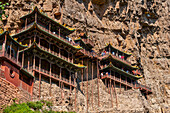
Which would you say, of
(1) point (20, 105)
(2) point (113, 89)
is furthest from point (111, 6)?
(1) point (20, 105)

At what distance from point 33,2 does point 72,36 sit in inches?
341

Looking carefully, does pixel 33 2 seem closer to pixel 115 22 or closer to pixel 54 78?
pixel 54 78

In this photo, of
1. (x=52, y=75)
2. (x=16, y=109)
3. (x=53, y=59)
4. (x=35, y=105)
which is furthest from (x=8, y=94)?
(x=53, y=59)

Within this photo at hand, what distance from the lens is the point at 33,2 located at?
5025 cm

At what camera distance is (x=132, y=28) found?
64.1 metres

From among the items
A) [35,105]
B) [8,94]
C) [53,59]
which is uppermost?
[53,59]

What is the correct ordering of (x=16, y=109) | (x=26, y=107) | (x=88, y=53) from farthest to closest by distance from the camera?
(x=88, y=53) → (x=26, y=107) → (x=16, y=109)

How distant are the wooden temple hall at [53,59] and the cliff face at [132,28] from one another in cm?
338

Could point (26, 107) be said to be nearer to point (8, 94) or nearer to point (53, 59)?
point (8, 94)

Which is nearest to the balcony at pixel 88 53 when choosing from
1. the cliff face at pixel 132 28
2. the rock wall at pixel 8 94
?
the cliff face at pixel 132 28

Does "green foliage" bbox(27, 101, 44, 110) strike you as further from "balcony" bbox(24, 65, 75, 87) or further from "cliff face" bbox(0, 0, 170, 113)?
Result: "cliff face" bbox(0, 0, 170, 113)

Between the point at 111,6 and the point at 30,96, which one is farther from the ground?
the point at 111,6

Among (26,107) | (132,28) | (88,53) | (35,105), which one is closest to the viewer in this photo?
(26,107)

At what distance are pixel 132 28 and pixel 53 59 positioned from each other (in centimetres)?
2617
